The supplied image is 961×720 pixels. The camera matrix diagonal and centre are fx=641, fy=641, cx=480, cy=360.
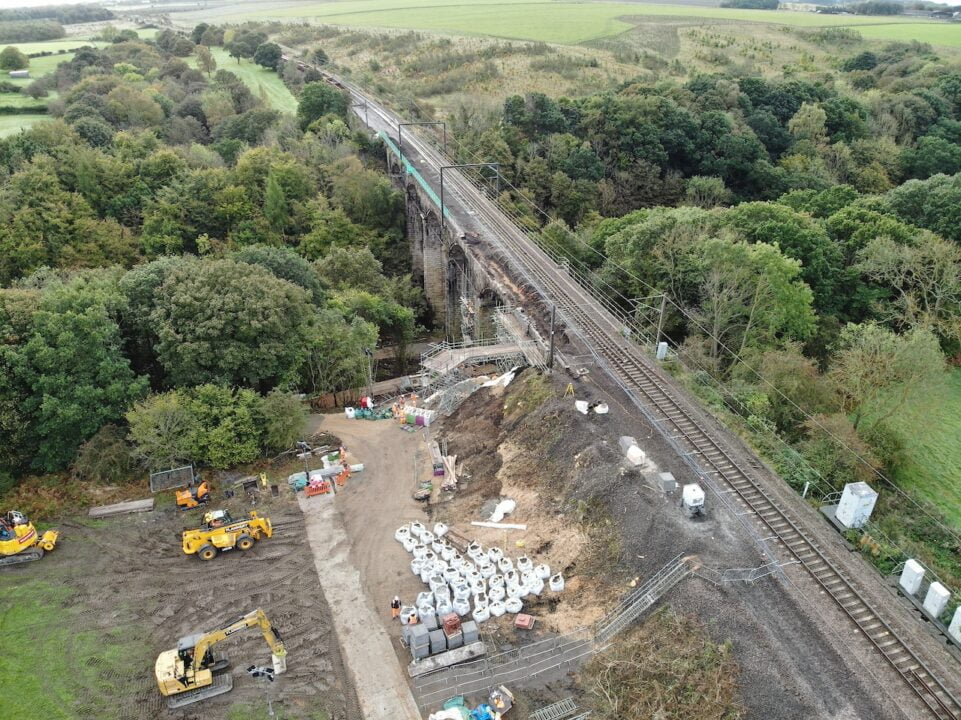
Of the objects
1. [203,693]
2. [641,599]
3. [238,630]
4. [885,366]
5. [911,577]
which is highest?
[885,366]

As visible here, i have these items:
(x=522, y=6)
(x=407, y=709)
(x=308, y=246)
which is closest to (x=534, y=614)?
(x=407, y=709)

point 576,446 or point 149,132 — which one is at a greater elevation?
point 149,132

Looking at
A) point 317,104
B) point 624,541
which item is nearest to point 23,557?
point 624,541

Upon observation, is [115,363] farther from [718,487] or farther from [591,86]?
[591,86]

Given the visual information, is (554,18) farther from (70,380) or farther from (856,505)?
(856,505)

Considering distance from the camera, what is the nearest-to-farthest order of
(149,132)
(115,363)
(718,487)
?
(718,487), (115,363), (149,132)

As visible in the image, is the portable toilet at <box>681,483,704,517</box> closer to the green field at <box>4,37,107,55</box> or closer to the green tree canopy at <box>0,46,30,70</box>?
the green tree canopy at <box>0,46,30,70</box>
